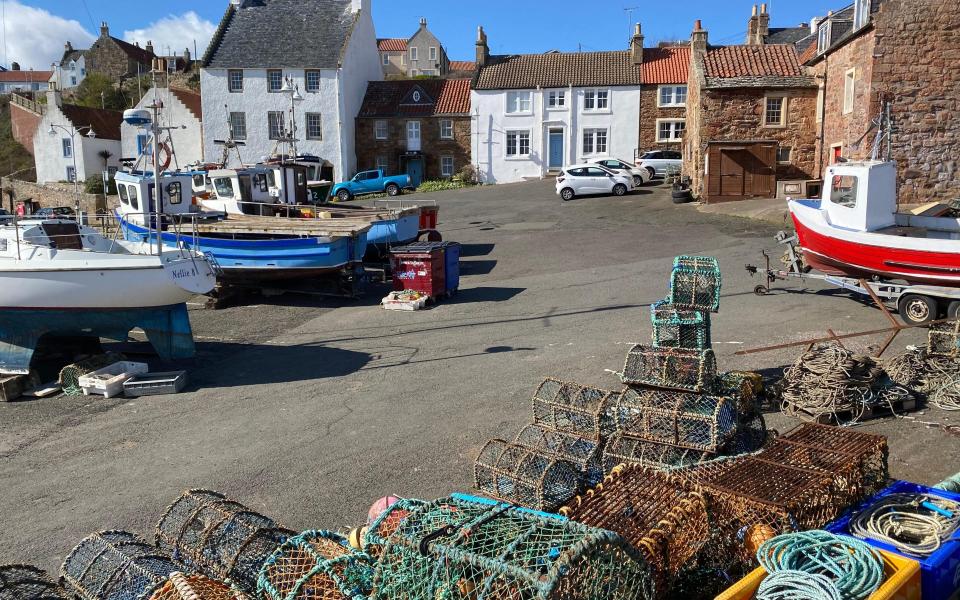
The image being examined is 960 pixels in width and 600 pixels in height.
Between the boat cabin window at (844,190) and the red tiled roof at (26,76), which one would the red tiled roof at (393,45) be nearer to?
the red tiled roof at (26,76)

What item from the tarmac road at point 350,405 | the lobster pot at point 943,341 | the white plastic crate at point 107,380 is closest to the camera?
the tarmac road at point 350,405

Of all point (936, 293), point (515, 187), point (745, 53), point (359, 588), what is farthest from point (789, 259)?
point (515, 187)

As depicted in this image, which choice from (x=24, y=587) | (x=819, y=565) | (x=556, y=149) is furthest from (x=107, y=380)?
(x=556, y=149)

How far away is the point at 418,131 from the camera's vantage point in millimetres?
39375

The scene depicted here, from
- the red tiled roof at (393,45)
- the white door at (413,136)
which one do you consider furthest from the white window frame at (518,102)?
the red tiled roof at (393,45)

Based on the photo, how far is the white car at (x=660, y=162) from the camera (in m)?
32.4

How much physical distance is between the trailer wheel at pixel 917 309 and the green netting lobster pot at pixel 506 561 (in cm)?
873

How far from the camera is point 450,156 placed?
3944 centimetres

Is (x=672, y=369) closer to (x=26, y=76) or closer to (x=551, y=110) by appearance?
(x=551, y=110)

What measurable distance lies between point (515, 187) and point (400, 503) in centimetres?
3071

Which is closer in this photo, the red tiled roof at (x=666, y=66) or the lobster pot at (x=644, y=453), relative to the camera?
the lobster pot at (x=644, y=453)

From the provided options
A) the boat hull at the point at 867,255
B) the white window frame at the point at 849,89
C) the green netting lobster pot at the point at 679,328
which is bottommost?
the green netting lobster pot at the point at 679,328

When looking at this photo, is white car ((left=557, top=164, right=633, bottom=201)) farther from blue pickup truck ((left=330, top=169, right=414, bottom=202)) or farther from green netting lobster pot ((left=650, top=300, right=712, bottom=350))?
green netting lobster pot ((left=650, top=300, right=712, bottom=350))

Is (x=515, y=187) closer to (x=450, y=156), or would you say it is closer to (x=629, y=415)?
(x=450, y=156)
